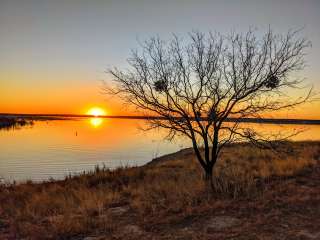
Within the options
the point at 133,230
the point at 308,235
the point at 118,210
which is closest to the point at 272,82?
the point at 308,235

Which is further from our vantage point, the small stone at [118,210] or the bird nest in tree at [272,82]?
the bird nest in tree at [272,82]

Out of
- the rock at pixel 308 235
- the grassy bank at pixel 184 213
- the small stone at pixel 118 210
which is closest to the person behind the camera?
the rock at pixel 308 235

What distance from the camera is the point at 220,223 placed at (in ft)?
21.5

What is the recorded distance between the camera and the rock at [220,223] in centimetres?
625

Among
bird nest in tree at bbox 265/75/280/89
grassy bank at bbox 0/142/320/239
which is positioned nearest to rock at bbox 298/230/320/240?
grassy bank at bbox 0/142/320/239

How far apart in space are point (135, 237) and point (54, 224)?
1771 millimetres

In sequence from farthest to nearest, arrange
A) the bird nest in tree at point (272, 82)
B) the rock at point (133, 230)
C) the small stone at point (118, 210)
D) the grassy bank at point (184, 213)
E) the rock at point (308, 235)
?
the bird nest in tree at point (272, 82)
the small stone at point (118, 210)
the rock at point (133, 230)
the grassy bank at point (184, 213)
the rock at point (308, 235)

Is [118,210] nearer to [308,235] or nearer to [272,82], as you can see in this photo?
[308,235]

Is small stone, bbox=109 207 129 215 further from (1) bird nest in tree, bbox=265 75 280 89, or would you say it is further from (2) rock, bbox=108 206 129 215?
(1) bird nest in tree, bbox=265 75 280 89

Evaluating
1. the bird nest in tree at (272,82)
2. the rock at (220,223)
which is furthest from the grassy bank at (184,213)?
the bird nest in tree at (272,82)

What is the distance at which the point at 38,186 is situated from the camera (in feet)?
45.8

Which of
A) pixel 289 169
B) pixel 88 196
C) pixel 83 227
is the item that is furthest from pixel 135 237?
pixel 289 169

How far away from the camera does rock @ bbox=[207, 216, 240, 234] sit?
625 cm

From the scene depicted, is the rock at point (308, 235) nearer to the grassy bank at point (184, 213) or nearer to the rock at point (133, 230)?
the grassy bank at point (184, 213)
